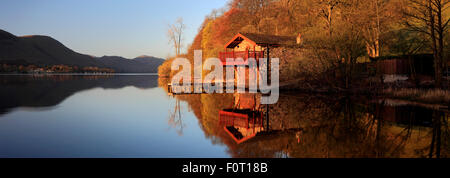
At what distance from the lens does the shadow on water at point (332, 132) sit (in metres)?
6.97

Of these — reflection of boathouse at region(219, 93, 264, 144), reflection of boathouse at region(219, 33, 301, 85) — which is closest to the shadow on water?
reflection of boathouse at region(219, 93, 264, 144)

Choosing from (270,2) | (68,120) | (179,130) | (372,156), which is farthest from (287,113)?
(270,2)

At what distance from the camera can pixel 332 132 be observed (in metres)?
9.02

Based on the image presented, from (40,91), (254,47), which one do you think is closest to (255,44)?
(254,47)

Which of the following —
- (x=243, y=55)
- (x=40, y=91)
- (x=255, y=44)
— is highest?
(x=255, y=44)

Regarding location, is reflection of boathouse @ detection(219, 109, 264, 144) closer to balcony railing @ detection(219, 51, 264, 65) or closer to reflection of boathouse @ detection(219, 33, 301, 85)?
balcony railing @ detection(219, 51, 264, 65)

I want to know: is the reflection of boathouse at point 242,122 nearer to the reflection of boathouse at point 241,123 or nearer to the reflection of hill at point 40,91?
the reflection of boathouse at point 241,123

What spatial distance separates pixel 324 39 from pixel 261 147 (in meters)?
17.0

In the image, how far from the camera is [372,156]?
637 centimetres

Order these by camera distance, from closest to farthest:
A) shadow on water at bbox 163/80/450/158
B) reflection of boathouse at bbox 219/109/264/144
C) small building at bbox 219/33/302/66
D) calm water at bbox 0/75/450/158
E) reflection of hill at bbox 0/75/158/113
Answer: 1. shadow on water at bbox 163/80/450/158
2. calm water at bbox 0/75/450/158
3. reflection of boathouse at bbox 219/109/264/144
4. reflection of hill at bbox 0/75/158/113
5. small building at bbox 219/33/302/66

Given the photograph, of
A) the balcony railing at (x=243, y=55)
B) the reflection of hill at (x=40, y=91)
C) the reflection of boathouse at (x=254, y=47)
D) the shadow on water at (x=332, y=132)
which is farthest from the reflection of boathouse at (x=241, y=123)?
the reflection of boathouse at (x=254, y=47)

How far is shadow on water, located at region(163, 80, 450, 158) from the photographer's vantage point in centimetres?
697

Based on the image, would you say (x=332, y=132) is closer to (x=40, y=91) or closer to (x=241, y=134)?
(x=241, y=134)
